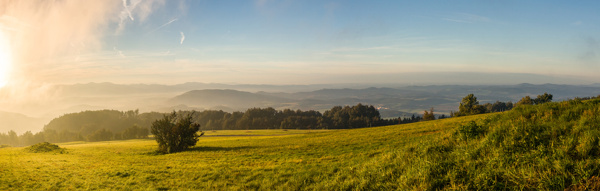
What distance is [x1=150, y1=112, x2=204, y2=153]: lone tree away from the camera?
3422cm

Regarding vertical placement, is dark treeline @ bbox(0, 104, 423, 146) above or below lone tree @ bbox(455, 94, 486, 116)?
below

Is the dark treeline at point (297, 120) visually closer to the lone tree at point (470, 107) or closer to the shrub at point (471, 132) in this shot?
the lone tree at point (470, 107)

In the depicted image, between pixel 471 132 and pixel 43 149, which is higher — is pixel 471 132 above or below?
above

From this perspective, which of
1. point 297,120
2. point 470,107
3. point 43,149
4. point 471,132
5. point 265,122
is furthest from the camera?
point 265,122

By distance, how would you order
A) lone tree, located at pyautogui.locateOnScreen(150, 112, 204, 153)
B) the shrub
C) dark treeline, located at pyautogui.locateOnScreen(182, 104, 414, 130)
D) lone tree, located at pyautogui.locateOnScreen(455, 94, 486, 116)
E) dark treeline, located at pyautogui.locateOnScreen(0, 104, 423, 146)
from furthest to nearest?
1. dark treeline, located at pyautogui.locateOnScreen(182, 104, 414, 130)
2. dark treeline, located at pyautogui.locateOnScreen(0, 104, 423, 146)
3. lone tree, located at pyautogui.locateOnScreen(455, 94, 486, 116)
4. lone tree, located at pyautogui.locateOnScreen(150, 112, 204, 153)
5. the shrub

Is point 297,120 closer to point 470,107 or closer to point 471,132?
point 470,107

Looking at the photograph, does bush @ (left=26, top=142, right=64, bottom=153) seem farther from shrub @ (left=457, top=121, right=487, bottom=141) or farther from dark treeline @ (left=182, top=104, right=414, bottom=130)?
dark treeline @ (left=182, top=104, right=414, bottom=130)

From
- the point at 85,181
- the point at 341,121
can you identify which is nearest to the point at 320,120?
the point at 341,121

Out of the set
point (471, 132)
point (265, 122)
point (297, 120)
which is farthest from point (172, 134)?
point (265, 122)

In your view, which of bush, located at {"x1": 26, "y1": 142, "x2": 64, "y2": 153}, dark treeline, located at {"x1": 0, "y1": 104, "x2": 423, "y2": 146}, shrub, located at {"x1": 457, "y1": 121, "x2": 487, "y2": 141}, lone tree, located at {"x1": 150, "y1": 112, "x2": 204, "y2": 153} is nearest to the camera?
shrub, located at {"x1": 457, "y1": 121, "x2": 487, "y2": 141}

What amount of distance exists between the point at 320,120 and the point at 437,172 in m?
144

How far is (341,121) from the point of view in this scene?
148500 mm

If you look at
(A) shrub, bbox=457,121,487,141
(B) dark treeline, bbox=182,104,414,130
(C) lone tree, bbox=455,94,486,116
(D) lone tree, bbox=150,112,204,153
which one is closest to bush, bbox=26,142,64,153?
(D) lone tree, bbox=150,112,204,153

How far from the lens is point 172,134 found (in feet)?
111
